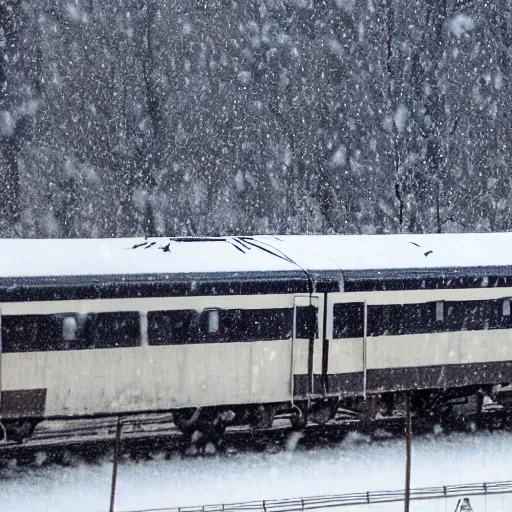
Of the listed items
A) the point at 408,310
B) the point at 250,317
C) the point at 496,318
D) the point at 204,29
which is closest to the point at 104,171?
the point at 204,29

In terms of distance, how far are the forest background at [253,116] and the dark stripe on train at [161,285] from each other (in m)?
3.96

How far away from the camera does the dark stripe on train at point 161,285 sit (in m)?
7.16

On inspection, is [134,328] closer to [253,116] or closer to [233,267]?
[233,267]

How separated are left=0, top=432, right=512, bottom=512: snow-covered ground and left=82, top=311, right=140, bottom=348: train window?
1.20 metres

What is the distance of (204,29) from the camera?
1138cm

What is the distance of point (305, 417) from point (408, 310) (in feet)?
5.42

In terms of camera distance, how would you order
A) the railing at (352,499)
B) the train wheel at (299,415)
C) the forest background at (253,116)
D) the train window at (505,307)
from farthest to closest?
the forest background at (253,116)
the train window at (505,307)
the train wheel at (299,415)
the railing at (352,499)

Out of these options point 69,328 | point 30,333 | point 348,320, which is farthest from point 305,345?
point 30,333

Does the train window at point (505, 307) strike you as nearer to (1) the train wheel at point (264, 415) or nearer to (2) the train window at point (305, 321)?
(2) the train window at point (305, 321)

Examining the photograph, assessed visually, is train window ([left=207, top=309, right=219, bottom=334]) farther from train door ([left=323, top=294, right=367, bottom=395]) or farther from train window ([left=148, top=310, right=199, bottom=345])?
train door ([left=323, top=294, right=367, bottom=395])

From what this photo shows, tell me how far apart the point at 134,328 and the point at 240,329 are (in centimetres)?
111

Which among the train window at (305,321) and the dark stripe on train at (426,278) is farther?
the dark stripe on train at (426,278)

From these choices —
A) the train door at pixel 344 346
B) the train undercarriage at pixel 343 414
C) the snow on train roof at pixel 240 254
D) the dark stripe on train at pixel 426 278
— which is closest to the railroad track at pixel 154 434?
the train undercarriage at pixel 343 414

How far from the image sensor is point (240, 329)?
25.4ft
